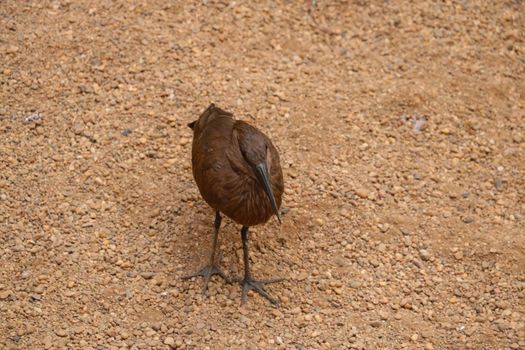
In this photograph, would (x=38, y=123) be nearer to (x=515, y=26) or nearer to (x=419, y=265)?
(x=419, y=265)

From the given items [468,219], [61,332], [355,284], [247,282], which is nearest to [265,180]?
[247,282]

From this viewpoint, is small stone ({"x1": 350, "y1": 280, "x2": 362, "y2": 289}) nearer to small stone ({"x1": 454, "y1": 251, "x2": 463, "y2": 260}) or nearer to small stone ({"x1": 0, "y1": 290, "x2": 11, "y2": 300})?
small stone ({"x1": 454, "y1": 251, "x2": 463, "y2": 260})

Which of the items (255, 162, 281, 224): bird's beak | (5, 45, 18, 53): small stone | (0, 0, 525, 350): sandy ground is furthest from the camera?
(5, 45, 18, 53): small stone

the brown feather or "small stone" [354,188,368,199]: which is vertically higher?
the brown feather

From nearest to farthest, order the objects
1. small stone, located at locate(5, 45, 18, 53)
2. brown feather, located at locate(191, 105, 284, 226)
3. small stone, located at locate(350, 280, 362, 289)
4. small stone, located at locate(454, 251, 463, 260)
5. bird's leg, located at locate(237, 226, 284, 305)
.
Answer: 1. brown feather, located at locate(191, 105, 284, 226)
2. bird's leg, located at locate(237, 226, 284, 305)
3. small stone, located at locate(350, 280, 362, 289)
4. small stone, located at locate(454, 251, 463, 260)
5. small stone, located at locate(5, 45, 18, 53)

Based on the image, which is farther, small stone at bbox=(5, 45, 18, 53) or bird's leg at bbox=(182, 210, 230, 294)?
small stone at bbox=(5, 45, 18, 53)

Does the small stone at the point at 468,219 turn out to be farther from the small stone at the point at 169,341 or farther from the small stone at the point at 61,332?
the small stone at the point at 61,332

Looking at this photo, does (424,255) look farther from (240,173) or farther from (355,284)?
(240,173)

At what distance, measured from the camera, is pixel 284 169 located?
6246 mm

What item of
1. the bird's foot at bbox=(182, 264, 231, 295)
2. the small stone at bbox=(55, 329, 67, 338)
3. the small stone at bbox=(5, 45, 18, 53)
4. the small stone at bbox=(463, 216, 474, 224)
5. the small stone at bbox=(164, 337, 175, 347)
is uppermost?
the small stone at bbox=(463, 216, 474, 224)

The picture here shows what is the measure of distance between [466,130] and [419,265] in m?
1.55

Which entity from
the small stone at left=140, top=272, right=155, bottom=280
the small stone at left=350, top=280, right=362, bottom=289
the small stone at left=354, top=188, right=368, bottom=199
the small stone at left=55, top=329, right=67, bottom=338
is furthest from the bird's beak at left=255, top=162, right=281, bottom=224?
the small stone at left=55, top=329, right=67, bottom=338

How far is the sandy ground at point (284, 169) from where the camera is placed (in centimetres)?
532

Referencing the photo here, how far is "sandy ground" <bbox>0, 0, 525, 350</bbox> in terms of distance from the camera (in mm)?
5316
